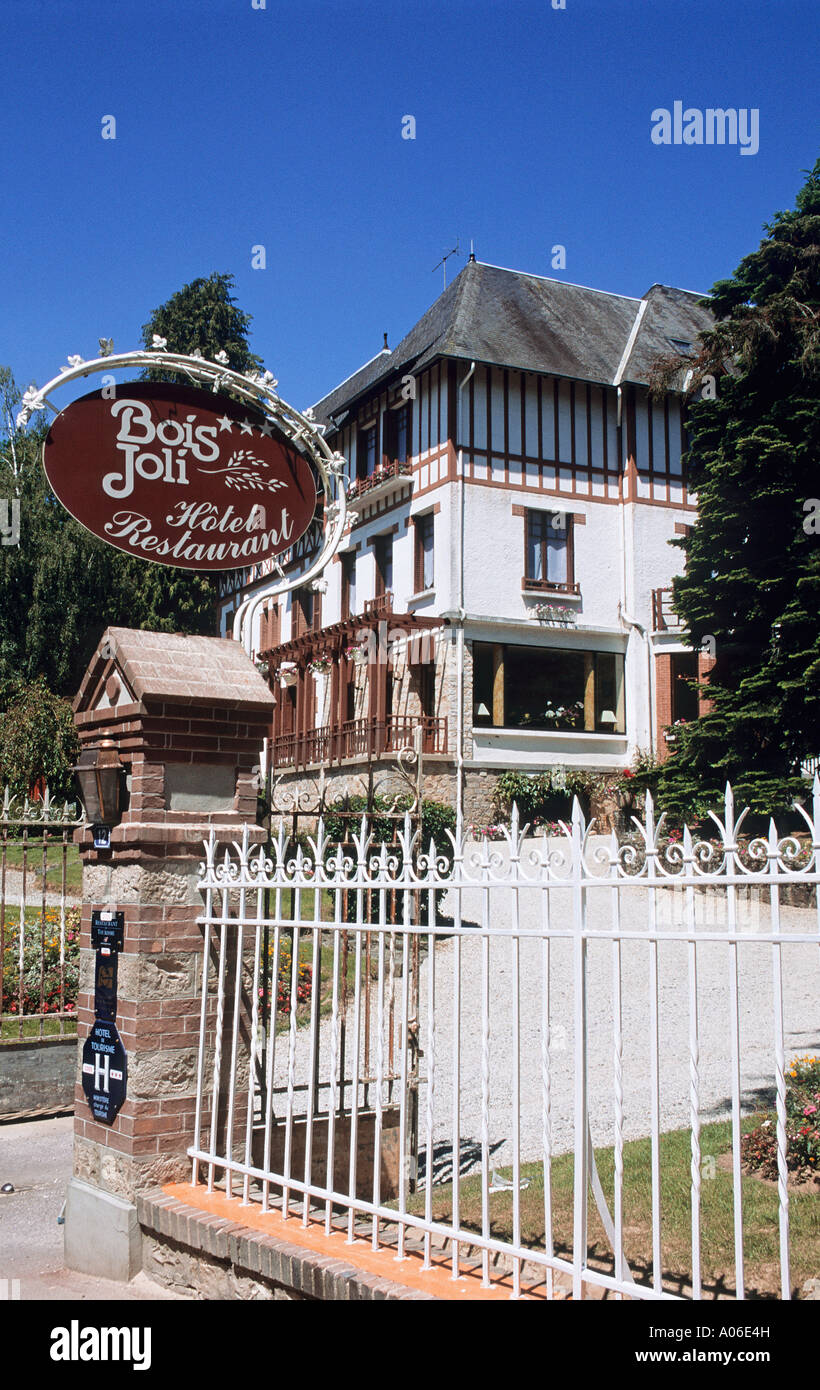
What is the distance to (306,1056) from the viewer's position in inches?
407

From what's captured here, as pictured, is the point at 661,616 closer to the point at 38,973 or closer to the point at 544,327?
the point at 544,327

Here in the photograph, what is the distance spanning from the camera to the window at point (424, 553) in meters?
24.6

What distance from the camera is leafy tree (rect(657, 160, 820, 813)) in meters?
12.9

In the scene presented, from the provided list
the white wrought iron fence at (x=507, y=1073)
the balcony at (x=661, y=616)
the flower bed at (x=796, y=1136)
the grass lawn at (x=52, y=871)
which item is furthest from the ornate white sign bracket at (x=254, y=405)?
the balcony at (x=661, y=616)

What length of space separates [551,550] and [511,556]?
3.68 feet

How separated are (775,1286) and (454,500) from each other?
801 inches

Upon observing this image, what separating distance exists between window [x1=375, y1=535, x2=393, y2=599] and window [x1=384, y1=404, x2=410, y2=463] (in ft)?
6.24

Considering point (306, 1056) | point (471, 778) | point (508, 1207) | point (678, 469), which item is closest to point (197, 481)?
point (508, 1207)

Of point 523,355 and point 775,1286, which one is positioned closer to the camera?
point 775,1286

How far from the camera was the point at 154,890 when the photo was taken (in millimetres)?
5352

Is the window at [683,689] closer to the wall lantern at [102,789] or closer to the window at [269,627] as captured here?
the window at [269,627]

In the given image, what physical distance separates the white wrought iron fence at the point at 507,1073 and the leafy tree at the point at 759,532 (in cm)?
419
